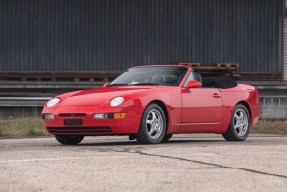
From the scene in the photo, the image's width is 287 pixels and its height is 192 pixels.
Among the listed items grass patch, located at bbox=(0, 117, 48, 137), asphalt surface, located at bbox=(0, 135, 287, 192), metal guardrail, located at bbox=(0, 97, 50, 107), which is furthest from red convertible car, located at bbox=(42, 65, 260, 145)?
metal guardrail, located at bbox=(0, 97, 50, 107)

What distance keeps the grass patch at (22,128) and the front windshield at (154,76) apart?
366 cm

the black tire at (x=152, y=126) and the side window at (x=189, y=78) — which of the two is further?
the side window at (x=189, y=78)

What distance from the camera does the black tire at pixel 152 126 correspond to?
12445mm

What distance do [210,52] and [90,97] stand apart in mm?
17710

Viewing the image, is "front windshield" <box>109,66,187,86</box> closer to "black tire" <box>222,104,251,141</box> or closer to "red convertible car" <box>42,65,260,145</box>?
"red convertible car" <box>42,65,260,145</box>

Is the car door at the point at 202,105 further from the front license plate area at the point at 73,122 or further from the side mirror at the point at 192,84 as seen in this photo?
A: the front license plate area at the point at 73,122

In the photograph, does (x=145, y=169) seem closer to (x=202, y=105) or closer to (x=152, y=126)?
(x=152, y=126)

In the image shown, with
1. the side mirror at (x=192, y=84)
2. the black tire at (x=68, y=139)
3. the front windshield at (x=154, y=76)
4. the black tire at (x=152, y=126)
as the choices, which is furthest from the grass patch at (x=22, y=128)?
the black tire at (x=152, y=126)

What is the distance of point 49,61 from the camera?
29.1 metres

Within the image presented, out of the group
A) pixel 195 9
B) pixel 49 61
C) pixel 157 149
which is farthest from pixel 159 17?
pixel 157 149

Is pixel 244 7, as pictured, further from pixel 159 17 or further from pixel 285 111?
pixel 285 111

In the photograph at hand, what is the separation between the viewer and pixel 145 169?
8766mm

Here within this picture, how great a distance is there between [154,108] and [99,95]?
0.78m

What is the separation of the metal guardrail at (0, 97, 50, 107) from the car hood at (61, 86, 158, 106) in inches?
332
